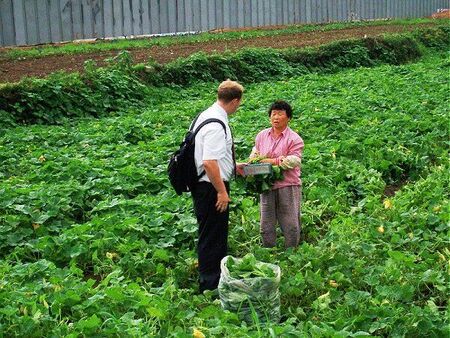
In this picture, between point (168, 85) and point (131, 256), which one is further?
point (168, 85)

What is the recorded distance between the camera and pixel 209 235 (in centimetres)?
553

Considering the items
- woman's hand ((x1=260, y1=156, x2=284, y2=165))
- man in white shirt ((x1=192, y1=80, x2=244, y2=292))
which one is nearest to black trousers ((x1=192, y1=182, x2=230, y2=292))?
man in white shirt ((x1=192, y1=80, x2=244, y2=292))

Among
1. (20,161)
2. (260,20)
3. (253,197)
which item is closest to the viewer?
(253,197)

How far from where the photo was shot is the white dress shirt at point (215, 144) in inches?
208

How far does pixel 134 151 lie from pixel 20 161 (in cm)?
134

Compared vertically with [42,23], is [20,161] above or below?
below

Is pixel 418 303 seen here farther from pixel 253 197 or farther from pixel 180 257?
pixel 253 197

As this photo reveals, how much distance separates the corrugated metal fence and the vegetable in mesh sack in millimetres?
13388

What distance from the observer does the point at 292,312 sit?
5.15 metres

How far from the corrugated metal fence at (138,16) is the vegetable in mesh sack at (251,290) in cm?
1339

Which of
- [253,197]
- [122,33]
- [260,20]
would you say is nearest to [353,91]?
[253,197]

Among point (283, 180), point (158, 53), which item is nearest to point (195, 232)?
point (283, 180)

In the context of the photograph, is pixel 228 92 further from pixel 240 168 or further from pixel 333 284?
pixel 333 284

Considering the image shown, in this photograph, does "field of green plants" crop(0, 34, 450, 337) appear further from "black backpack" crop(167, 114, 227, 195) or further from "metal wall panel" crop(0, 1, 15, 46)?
"metal wall panel" crop(0, 1, 15, 46)
